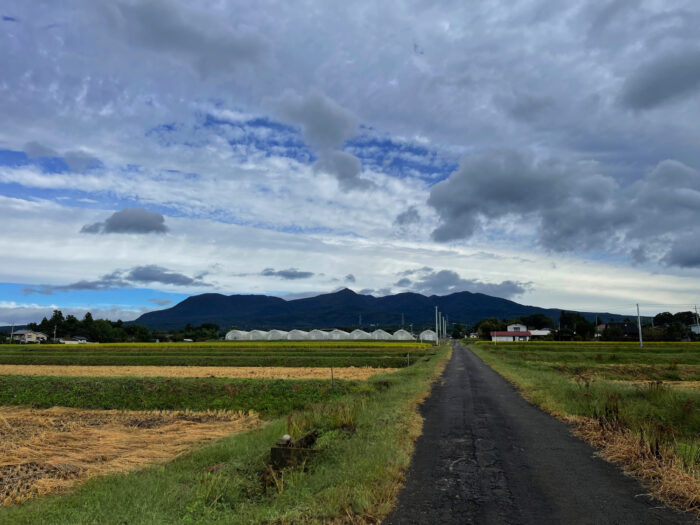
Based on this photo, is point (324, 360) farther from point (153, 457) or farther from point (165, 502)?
point (165, 502)

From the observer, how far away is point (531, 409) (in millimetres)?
17734

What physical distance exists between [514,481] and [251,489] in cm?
545

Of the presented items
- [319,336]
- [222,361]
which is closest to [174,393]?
[222,361]

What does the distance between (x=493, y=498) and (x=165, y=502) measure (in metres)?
6.31

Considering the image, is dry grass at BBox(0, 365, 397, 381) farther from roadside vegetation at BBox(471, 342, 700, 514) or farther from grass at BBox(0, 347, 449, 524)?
grass at BBox(0, 347, 449, 524)

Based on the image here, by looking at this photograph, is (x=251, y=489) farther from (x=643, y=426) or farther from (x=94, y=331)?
(x=94, y=331)

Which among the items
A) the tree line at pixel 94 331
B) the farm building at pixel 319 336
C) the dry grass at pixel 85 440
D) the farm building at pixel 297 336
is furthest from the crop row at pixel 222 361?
the tree line at pixel 94 331

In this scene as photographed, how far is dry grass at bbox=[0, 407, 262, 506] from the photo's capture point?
438 inches

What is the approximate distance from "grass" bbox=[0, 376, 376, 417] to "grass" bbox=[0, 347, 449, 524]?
35.4ft

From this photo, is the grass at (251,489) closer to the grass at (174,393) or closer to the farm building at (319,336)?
the grass at (174,393)

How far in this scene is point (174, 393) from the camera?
25.2 meters

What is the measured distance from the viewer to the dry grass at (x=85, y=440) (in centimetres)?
1112

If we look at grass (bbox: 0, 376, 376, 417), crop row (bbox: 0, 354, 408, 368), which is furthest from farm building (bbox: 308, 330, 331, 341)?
grass (bbox: 0, 376, 376, 417)

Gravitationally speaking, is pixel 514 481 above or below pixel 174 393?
above
